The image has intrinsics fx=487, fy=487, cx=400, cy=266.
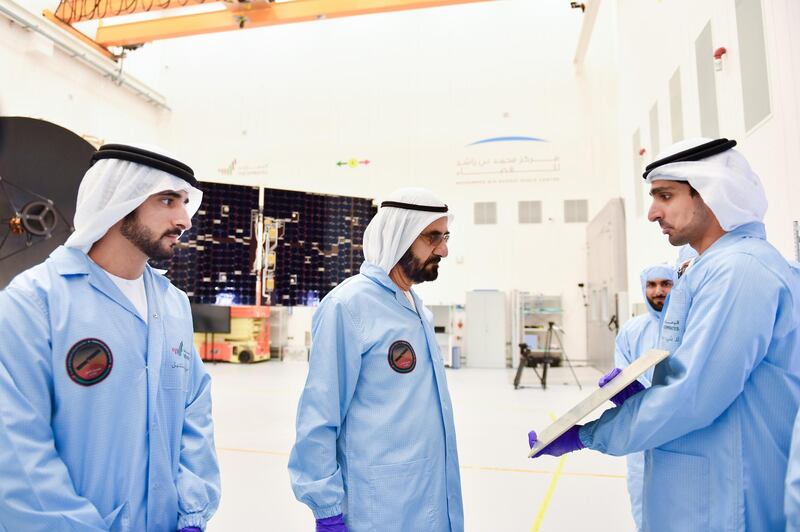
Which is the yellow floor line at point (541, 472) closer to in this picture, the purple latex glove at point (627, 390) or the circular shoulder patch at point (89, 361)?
the purple latex glove at point (627, 390)

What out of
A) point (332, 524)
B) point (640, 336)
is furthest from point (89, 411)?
point (640, 336)

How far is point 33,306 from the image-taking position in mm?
1228

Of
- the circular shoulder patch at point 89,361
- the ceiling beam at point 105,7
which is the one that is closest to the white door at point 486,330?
the ceiling beam at point 105,7

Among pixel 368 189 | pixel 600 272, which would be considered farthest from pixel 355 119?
pixel 600 272

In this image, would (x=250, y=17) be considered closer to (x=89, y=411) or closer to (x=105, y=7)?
(x=105, y=7)

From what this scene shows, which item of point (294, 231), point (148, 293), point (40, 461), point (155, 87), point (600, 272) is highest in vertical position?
point (155, 87)

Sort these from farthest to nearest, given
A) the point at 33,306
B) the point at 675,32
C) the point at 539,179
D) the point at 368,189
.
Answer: the point at 368,189
the point at 539,179
the point at 675,32
the point at 33,306

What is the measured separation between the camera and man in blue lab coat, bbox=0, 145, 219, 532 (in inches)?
44.4

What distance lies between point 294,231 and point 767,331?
8147mm

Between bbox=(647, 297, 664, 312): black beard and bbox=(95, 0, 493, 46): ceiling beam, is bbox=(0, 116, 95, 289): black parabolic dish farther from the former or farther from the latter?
bbox=(95, 0, 493, 46): ceiling beam

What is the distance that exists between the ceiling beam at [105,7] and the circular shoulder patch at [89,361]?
33.5 feet

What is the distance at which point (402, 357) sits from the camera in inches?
67.2

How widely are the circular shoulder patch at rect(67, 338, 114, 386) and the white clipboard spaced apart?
4.01 ft

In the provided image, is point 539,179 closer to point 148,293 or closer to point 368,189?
point 368,189
